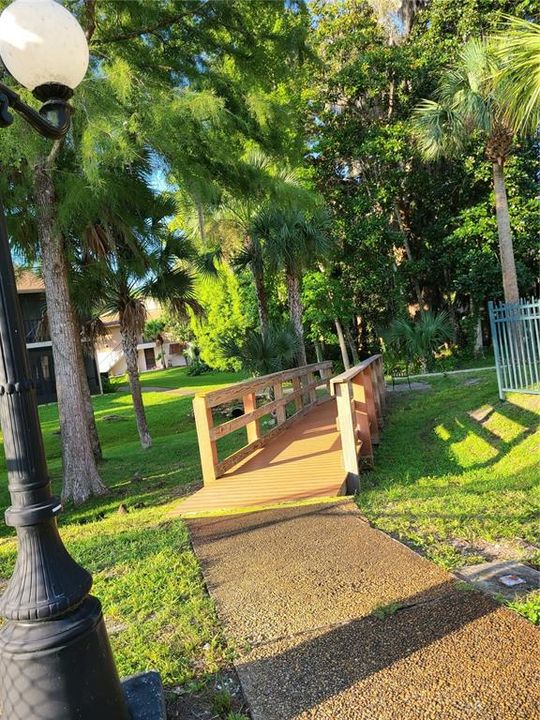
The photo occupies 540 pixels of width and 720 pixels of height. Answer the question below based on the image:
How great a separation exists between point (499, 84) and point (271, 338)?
6949mm

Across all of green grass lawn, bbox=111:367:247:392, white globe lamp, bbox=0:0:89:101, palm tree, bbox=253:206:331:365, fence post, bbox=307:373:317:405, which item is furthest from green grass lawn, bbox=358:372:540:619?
green grass lawn, bbox=111:367:247:392

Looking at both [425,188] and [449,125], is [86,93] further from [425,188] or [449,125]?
[425,188]

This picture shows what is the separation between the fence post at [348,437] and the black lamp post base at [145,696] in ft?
11.9

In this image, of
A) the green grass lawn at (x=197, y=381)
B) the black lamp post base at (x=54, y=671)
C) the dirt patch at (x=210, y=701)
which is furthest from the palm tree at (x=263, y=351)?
the green grass lawn at (x=197, y=381)

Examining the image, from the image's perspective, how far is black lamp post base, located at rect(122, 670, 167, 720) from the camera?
2.26m

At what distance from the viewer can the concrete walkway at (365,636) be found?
7.39 ft

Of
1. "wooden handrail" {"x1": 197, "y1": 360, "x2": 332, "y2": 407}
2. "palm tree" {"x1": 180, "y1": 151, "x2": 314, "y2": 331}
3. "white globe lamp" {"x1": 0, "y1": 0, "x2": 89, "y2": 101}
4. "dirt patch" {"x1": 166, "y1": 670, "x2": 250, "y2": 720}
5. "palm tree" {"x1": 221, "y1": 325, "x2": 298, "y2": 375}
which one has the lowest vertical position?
"dirt patch" {"x1": 166, "y1": 670, "x2": 250, "y2": 720}

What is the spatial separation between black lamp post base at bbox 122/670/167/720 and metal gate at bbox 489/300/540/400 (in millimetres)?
7230

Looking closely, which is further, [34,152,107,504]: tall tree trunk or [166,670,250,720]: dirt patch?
[34,152,107,504]: tall tree trunk

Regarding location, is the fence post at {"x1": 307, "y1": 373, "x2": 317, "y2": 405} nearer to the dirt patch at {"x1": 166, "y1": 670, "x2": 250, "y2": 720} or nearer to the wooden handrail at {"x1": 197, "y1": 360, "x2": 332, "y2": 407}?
the wooden handrail at {"x1": 197, "y1": 360, "x2": 332, "y2": 407}

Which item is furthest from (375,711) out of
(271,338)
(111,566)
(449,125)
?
(449,125)

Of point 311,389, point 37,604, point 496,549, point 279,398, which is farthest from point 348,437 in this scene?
point 311,389

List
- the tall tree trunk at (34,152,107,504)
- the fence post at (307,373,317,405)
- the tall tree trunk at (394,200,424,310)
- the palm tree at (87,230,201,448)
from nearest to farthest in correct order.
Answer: the tall tree trunk at (34,152,107,504) < the palm tree at (87,230,201,448) < the fence post at (307,373,317,405) < the tall tree trunk at (394,200,424,310)

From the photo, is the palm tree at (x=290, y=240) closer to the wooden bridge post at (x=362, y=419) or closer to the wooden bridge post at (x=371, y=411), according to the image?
the wooden bridge post at (x=371, y=411)
